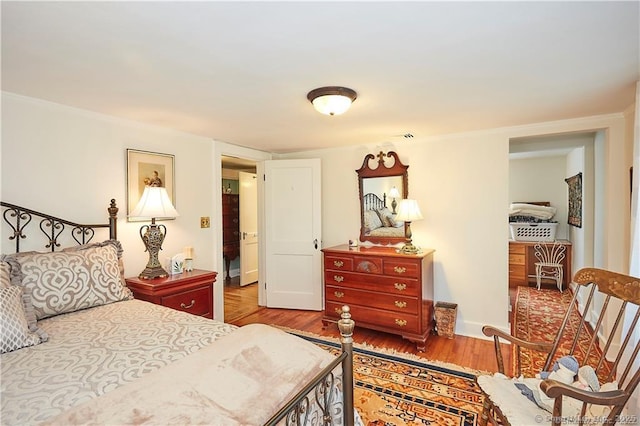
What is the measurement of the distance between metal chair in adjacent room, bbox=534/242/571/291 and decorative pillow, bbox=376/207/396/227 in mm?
3099

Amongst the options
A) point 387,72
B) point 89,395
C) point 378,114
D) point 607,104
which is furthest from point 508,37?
point 89,395

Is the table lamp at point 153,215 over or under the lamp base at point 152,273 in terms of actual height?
over

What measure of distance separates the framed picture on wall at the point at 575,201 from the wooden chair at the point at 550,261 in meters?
0.49

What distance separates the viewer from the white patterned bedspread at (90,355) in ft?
3.42

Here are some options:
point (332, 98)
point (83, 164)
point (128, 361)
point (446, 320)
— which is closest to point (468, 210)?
point (446, 320)

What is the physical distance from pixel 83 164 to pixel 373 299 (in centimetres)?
282

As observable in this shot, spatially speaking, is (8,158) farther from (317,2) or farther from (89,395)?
(317,2)

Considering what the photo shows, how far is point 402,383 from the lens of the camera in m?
2.38

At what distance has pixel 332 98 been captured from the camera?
2084 mm

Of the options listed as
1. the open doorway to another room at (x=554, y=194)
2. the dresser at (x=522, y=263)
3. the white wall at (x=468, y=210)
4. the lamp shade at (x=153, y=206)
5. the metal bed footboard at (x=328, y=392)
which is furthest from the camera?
the dresser at (x=522, y=263)

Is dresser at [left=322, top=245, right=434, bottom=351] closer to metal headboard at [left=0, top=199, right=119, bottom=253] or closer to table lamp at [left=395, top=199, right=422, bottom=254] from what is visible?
table lamp at [left=395, top=199, right=422, bottom=254]

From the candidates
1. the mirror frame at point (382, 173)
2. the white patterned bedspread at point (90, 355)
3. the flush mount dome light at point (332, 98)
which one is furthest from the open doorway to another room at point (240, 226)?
the white patterned bedspread at point (90, 355)

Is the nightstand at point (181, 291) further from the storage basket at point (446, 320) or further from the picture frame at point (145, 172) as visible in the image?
the storage basket at point (446, 320)

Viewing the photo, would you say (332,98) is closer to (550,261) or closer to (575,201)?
(575,201)
